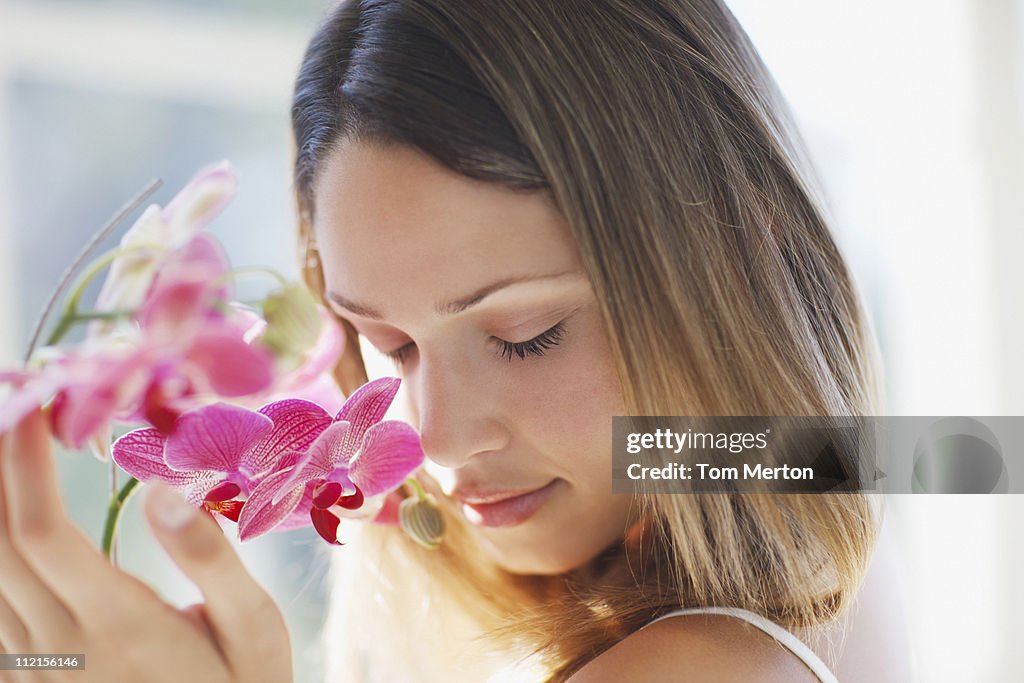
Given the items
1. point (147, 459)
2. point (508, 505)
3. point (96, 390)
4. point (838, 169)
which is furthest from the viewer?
point (838, 169)

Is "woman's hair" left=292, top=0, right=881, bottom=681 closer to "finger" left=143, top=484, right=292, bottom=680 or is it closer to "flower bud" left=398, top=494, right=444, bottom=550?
"flower bud" left=398, top=494, right=444, bottom=550

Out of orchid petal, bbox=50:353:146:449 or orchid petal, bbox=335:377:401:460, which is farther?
orchid petal, bbox=335:377:401:460

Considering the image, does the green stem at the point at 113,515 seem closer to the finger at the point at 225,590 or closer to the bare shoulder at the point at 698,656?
the finger at the point at 225,590

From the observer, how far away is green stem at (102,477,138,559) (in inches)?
14.3

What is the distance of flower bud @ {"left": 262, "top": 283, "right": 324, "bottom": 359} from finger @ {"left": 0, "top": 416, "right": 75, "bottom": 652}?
9 cm

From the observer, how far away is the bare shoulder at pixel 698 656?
426mm

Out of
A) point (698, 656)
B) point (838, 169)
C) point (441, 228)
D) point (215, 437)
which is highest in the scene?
point (838, 169)

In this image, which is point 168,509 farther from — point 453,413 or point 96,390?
point 453,413

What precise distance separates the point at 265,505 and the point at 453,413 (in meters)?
0.12

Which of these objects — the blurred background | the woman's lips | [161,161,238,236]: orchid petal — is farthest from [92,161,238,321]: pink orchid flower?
the blurred background

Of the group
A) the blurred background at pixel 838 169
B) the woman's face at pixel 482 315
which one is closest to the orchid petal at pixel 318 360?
the woman's face at pixel 482 315

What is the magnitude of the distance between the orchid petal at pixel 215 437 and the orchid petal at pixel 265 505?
0.02 metres

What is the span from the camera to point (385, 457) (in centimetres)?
43

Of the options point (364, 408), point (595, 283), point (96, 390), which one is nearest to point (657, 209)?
point (595, 283)
